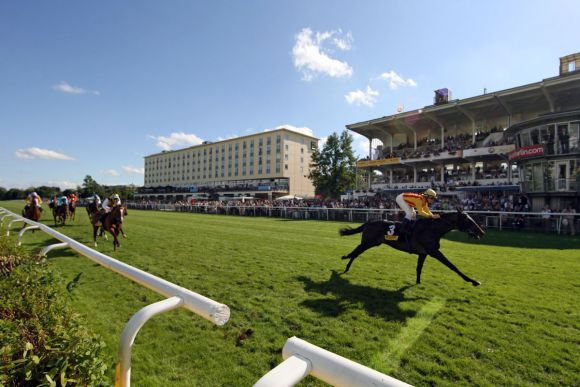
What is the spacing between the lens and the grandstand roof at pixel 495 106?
79.2 feet

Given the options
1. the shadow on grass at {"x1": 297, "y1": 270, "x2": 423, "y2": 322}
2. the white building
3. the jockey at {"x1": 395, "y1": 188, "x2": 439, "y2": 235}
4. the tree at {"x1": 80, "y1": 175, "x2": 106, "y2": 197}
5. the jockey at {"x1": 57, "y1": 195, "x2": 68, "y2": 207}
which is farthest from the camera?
the tree at {"x1": 80, "y1": 175, "x2": 106, "y2": 197}

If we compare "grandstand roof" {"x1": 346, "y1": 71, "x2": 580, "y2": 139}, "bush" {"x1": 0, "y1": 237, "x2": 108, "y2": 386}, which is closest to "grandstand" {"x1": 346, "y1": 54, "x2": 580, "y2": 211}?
"grandstand roof" {"x1": 346, "y1": 71, "x2": 580, "y2": 139}

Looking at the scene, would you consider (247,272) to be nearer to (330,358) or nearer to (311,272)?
(311,272)

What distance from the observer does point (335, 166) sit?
1699 inches

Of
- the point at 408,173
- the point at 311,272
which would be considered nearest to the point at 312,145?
the point at 408,173

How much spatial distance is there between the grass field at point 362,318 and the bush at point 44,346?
860 mm

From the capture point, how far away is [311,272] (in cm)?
596

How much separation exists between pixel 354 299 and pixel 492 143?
90.7 ft

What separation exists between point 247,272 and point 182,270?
1341 millimetres

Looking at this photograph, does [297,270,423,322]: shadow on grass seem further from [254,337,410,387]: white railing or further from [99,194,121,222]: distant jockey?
[99,194,121,222]: distant jockey

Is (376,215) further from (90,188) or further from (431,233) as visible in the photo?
(90,188)

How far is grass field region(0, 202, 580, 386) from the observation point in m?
2.70

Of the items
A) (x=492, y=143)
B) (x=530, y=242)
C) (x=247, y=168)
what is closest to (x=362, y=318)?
(x=530, y=242)

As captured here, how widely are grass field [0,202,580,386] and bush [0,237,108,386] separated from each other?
2.82 ft
